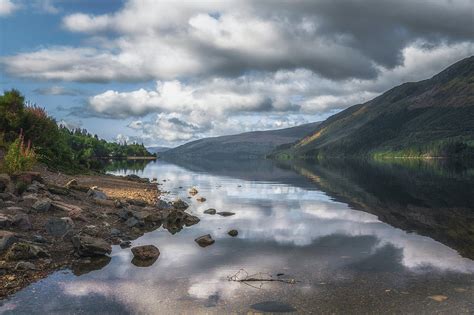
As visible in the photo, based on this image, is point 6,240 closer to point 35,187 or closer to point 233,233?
point 35,187

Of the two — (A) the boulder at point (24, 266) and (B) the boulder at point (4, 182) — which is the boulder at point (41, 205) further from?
(A) the boulder at point (24, 266)

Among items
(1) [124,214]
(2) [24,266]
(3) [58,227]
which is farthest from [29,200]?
(2) [24,266]

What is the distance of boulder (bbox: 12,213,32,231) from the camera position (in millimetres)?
24094

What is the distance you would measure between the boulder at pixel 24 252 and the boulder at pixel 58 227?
3.22 meters

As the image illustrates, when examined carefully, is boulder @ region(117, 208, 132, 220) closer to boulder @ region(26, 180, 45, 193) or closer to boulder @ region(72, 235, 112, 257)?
boulder @ region(26, 180, 45, 193)

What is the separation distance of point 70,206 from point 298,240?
59.3 ft

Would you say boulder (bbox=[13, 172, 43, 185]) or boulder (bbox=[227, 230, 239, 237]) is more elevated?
boulder (bbox=[13, 172, 43, 185])

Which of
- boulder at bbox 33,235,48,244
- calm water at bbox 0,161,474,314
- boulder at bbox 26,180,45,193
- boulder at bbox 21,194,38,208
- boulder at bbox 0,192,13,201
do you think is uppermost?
boulder at bbox 26,180,45,193

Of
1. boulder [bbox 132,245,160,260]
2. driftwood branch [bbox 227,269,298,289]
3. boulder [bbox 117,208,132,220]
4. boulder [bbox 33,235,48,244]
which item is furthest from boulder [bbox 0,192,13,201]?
driftwood branch [bbox 227,269,298,289]

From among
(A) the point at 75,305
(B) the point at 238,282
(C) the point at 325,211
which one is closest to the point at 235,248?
(B) the point at 238,282

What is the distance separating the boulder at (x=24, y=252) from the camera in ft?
65.4

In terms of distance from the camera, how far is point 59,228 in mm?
25109

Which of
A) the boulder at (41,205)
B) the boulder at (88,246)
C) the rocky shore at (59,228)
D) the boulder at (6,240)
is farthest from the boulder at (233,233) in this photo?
the boulder at (6,240)

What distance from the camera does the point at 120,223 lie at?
1296 inches
